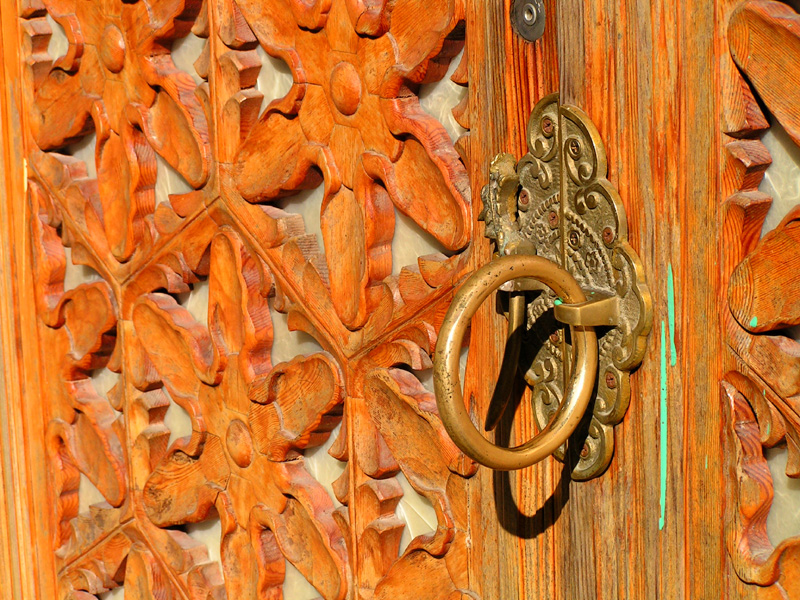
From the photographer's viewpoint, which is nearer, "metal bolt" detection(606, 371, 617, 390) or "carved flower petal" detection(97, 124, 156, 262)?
"metal bolt" detection(606, 371, 617, 390)

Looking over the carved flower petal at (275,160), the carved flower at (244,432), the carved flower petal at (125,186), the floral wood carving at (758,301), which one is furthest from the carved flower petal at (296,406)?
the floral wood carving at (758,301)

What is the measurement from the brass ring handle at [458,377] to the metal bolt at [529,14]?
147 mm

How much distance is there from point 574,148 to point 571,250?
0.19 feet

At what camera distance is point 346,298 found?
0.78 metres

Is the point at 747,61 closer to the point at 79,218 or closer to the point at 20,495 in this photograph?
the point at 79,218

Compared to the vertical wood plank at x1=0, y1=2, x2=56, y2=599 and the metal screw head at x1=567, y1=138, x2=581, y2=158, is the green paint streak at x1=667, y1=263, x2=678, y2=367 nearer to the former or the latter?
the metal screw head at x1=567, y1=138, x2=581, y2=158

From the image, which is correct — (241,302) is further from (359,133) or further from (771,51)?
(771,51)

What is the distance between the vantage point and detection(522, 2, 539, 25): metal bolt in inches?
23.5

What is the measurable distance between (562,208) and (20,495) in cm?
88

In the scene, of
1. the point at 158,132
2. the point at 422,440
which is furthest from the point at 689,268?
the point at 158,132

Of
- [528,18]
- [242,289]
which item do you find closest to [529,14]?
[528,18]

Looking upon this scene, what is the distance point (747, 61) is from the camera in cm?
49

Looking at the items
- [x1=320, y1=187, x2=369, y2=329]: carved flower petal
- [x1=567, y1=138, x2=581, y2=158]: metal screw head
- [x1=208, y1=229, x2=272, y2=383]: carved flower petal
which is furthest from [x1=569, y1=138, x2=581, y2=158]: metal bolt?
[x1=208, y1=229, x2=272, y2=383]: carved flower petal

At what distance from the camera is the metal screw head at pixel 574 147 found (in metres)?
0.57
